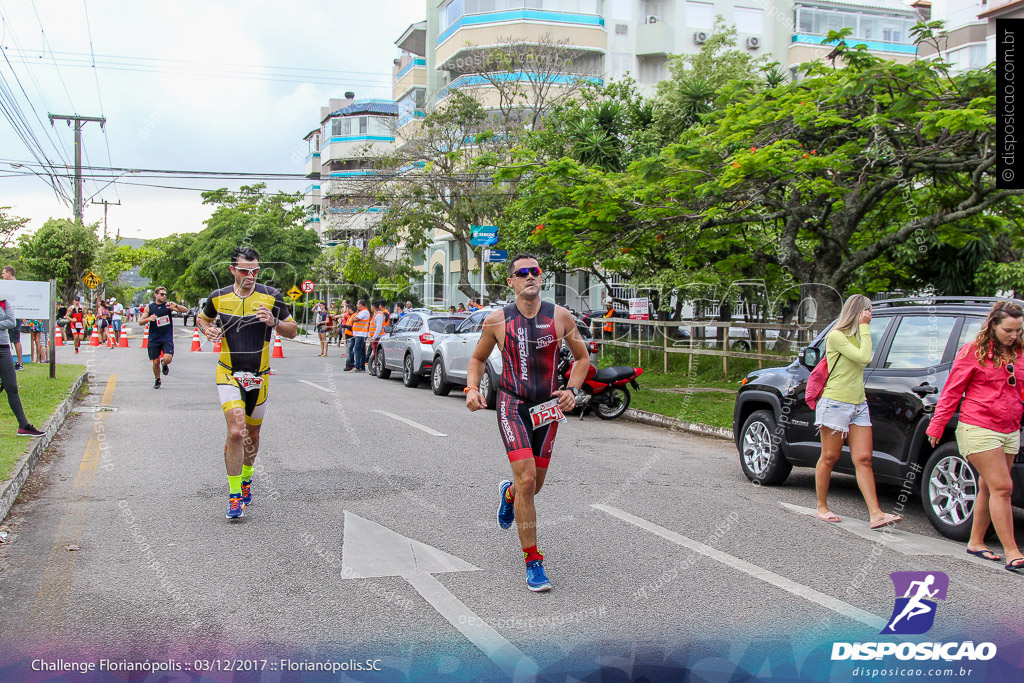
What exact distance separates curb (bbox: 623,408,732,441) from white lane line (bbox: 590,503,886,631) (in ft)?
18.9

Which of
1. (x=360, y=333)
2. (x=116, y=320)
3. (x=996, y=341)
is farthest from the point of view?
(x=116, y=320)

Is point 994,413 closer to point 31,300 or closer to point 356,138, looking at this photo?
point 31,300

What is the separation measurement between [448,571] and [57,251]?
4113cm

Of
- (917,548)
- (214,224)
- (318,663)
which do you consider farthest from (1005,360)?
(214,224)

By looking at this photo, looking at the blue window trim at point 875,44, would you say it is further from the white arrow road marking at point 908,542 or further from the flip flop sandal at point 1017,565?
the flip flop sandal at point 1017,565

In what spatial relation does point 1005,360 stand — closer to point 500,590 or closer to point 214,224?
point 500,590

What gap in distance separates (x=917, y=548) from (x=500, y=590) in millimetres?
3216

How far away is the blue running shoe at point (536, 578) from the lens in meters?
5.13

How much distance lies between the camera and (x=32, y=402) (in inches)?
511

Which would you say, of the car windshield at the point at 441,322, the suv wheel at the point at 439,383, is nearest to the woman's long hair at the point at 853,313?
the suv wheel at the point at 439,383

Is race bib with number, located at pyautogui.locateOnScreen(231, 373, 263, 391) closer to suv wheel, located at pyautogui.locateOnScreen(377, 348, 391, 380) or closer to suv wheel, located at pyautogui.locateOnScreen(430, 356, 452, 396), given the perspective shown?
suv wheel, located at pyautogui.locateOnScreen(430, 356, 452, 396)

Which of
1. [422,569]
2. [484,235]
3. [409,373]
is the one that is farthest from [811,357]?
[484,235]

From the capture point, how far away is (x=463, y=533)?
6.48 metres

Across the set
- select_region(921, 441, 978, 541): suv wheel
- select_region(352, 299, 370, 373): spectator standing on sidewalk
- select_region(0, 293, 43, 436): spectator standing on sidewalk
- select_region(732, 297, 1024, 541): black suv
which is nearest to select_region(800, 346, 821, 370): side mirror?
select_region(732, 297, 1024, 541): black suv
